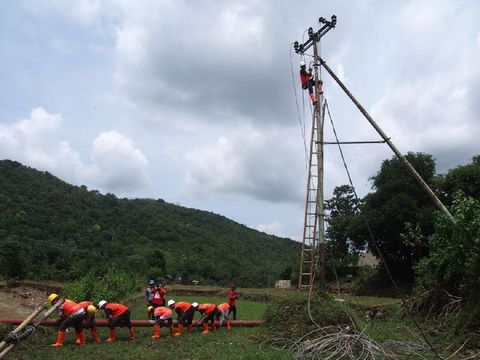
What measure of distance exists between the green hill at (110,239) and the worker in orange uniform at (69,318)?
23.4 m

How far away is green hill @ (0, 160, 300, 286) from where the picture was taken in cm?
3890

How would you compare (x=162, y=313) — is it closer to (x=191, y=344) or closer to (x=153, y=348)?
(x=191, y=344)

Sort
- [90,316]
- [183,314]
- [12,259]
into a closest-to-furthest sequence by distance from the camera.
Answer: [90,316] → [183,314] → [12,259]

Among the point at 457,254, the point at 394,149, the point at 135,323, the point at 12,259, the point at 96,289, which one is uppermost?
the point at 394,149

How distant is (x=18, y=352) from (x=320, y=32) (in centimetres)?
1097

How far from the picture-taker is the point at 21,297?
26.5m

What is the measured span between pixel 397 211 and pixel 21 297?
21355mm

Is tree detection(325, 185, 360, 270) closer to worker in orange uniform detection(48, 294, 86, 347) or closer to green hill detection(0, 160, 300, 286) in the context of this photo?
green hill detection(0, 160, 300, 286)

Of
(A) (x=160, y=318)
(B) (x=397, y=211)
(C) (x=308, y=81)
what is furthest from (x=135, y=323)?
(B) (x=397, y=211)

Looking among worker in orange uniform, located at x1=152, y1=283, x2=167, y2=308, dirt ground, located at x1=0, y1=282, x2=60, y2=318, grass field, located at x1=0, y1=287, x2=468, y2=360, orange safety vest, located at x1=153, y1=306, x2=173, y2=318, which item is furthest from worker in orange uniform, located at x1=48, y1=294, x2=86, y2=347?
dirt ground, located at x1=0, y1=282, x2=60, y2=318

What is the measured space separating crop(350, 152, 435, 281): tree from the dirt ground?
58.5 ft

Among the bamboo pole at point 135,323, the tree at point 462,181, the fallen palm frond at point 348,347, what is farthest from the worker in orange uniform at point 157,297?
the tree at point 462,181

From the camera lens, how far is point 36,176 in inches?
2586

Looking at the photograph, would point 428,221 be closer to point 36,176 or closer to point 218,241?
point 218,241
